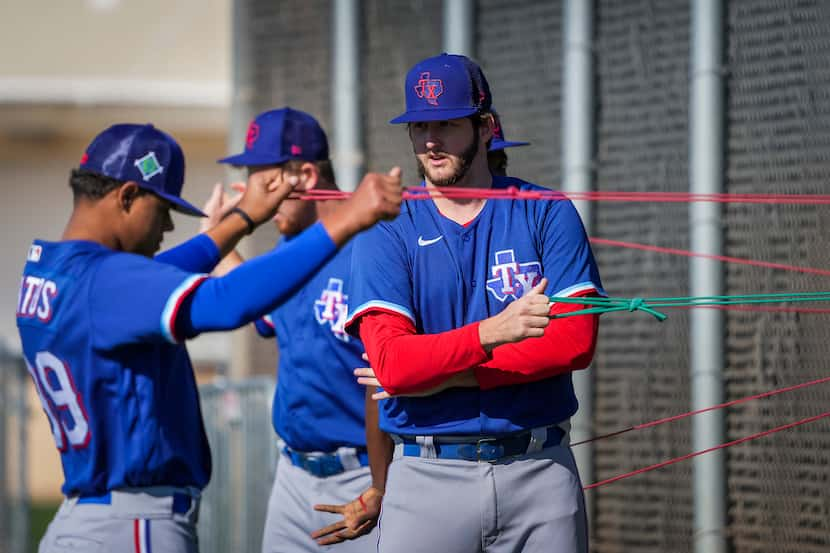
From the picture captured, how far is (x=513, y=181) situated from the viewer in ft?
11.6

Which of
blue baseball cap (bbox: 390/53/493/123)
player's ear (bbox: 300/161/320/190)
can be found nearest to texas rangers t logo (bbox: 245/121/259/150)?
player's ear (bbox: 300/161/320/190)

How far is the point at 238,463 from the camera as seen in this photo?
7.21 m

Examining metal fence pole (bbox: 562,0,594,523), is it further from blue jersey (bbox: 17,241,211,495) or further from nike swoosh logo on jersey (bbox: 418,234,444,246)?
blue jersey (bbox: 17,241,211,495)

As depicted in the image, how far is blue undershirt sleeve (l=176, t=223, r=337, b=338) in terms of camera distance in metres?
2.75

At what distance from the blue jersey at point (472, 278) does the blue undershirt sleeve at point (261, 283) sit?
1.75ft

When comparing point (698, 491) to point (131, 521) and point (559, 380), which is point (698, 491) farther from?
point (131, 521)

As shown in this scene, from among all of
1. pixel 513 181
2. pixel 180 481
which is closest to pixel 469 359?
pixel 513 181

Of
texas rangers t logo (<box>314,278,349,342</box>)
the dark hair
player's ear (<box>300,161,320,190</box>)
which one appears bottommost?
texas rangers t logo (<box>314,278,349,342</box>)

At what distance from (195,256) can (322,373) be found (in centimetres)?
74

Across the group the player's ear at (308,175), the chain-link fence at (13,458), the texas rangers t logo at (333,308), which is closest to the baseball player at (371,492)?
the texas rangers t logo at (333,308)

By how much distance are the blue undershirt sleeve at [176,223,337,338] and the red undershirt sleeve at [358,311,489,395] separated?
1.46 feet

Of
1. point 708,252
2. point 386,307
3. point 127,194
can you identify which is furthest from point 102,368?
point 708,252

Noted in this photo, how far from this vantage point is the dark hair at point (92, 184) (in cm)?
330

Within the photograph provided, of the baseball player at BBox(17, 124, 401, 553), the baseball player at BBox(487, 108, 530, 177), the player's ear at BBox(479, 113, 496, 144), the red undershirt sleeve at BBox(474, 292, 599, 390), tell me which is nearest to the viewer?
the baseball player at BBox(17, 124, 401, 553)
